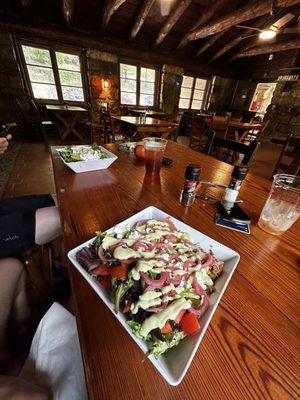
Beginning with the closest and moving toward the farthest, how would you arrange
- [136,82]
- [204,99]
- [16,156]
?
[16,156]
[136,82]
[204,99]

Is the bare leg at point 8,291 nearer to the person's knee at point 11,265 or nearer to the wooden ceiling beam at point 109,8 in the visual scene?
the person's knee at point 11,265

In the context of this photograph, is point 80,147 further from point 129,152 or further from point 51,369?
point 51,369

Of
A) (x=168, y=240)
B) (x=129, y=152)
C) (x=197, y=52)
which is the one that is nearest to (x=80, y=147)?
(x=129, y=152)

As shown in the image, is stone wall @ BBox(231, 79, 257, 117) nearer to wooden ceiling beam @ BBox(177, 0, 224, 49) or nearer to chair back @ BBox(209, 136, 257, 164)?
wooden ceiling beam @ BBox(177, 0, 224, 49)

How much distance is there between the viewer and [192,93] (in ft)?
24.1

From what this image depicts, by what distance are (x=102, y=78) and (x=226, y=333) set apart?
21.5 ft

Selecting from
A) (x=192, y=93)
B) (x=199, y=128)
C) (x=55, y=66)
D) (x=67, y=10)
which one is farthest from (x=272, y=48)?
(x=55, y=66)

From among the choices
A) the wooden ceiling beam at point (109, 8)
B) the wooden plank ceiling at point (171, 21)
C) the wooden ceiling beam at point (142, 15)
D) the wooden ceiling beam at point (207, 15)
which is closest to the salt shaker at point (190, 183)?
the wooden plank ceiling at point (171, 21)

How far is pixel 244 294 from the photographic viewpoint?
1.37ft

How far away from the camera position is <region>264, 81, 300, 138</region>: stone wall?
626cm

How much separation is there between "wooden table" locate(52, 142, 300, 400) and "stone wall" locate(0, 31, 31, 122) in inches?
206

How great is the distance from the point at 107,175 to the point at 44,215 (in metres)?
0.35

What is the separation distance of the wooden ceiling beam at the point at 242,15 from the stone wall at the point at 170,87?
1312 mm

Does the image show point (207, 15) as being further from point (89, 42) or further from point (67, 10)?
point (67, 10)
